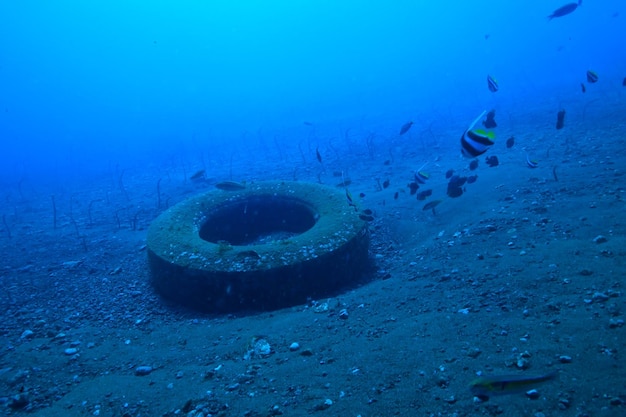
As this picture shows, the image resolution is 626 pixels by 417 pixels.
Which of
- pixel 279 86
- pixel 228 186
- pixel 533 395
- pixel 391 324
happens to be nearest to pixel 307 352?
pixel 391 324

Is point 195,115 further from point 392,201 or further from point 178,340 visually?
point 178,340

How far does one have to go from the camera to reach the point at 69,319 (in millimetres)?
5941

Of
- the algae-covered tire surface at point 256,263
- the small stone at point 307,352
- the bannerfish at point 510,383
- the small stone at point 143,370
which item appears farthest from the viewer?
the algae-covered tire surface at point 256,263

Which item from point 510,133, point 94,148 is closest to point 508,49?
point 510,133

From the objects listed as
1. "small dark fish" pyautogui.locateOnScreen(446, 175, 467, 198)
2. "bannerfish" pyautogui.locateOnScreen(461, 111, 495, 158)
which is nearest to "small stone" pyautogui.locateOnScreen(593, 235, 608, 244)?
"small dark fish" pyautogui.locateOnScreen(446, 175, 467, 198)

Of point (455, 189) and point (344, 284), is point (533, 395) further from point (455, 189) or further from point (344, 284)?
point (455, 189)

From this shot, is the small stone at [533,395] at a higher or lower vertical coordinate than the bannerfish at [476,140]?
lower

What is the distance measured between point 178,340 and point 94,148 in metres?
37.4

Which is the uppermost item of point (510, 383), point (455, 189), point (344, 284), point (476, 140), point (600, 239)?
point (476, 140)

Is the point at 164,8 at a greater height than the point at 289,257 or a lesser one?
greater

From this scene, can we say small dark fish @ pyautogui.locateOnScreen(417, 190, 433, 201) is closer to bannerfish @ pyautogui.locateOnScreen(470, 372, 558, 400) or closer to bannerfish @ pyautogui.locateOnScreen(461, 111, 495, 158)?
bannerfish @ pyautogui.locateOnScreen(461, 111, 495, 158)

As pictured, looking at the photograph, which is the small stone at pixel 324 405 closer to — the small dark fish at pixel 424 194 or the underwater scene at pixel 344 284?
the underwater scene at pixel 344 284

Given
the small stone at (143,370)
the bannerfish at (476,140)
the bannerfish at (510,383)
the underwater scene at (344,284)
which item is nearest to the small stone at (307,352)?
the underwater scene at (344,284)

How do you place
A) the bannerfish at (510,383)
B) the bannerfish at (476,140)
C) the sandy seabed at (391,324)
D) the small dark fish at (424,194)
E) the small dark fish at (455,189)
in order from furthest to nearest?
the small dark fish at (424,194)
the small dark fish at (455,189)
the bannerfish at (476,140)
the sandy seabed at (391,324)
the bannerfish at (510,383)
